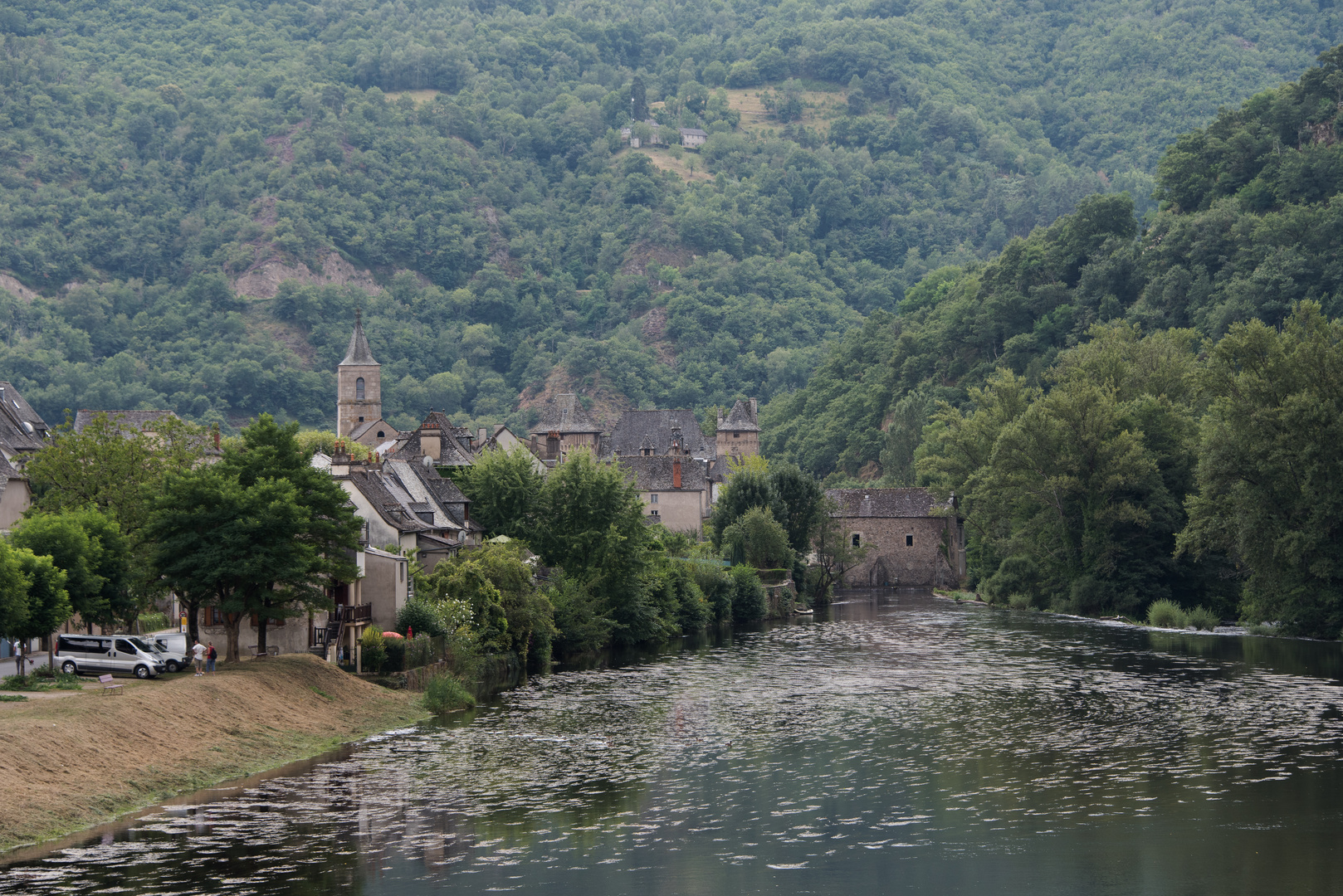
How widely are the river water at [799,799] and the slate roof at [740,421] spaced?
120231 mm

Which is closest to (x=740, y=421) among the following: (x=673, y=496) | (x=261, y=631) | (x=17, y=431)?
(x=673, y=496)

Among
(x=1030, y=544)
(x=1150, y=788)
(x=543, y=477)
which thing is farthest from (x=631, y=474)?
(x=1150, y=788)

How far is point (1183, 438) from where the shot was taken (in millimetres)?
95000

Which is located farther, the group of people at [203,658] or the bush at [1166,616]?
the bush at [1166,616]

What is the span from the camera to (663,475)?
12119 centimetres

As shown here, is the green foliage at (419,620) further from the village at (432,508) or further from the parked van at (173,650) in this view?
the parked van at (173,650)

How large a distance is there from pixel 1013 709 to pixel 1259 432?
2913cm

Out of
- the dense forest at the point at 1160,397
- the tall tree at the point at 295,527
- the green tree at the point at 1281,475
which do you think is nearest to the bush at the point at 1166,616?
the dense forest at the point at 1160,397

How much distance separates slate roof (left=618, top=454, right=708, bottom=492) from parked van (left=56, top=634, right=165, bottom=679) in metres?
70.2

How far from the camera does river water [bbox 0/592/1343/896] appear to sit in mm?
32219

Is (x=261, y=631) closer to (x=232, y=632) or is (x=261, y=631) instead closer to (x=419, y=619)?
(x=232, y=632)

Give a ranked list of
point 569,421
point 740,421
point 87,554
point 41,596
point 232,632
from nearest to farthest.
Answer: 1. point 41,596
2. point 87,554
3. point 232,632
4. point 569,421
5. point 740,421

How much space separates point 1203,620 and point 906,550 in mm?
46236

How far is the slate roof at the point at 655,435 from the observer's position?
539ft
